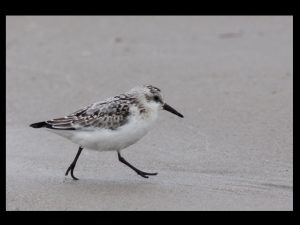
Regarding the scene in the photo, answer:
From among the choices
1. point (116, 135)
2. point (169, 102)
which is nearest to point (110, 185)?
point (116, 135)

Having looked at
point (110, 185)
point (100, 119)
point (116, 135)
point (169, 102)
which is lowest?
point (110, 185)

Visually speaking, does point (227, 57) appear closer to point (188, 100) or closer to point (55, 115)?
point (188, 100)

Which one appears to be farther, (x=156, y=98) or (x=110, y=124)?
(x=156, y=98)

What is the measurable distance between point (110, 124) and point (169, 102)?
2.42 meters

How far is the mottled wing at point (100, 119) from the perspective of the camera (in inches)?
247

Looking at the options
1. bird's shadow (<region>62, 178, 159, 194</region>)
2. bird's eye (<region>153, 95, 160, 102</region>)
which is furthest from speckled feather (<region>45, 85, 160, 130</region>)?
bird's shadow (<region>62, 178, 159, 194</region>)

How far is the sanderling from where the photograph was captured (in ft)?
20.6

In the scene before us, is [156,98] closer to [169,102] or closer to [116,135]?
[116,135]

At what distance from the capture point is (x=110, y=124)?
20.6 feet

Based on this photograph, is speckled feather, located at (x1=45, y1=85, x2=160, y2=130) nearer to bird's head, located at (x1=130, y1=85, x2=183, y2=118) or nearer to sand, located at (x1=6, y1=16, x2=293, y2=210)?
bird's head, located at (x1=130, y1=85, x2=183, y2=118)

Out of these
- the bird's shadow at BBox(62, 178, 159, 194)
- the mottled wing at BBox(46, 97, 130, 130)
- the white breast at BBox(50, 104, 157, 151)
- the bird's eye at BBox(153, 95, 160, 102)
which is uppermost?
the bird's eye at BBox(153, 95, 160, 102)

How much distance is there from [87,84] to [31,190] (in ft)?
11.4

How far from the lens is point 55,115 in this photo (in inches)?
333

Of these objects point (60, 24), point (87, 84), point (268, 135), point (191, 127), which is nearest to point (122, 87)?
point (87, 84)
